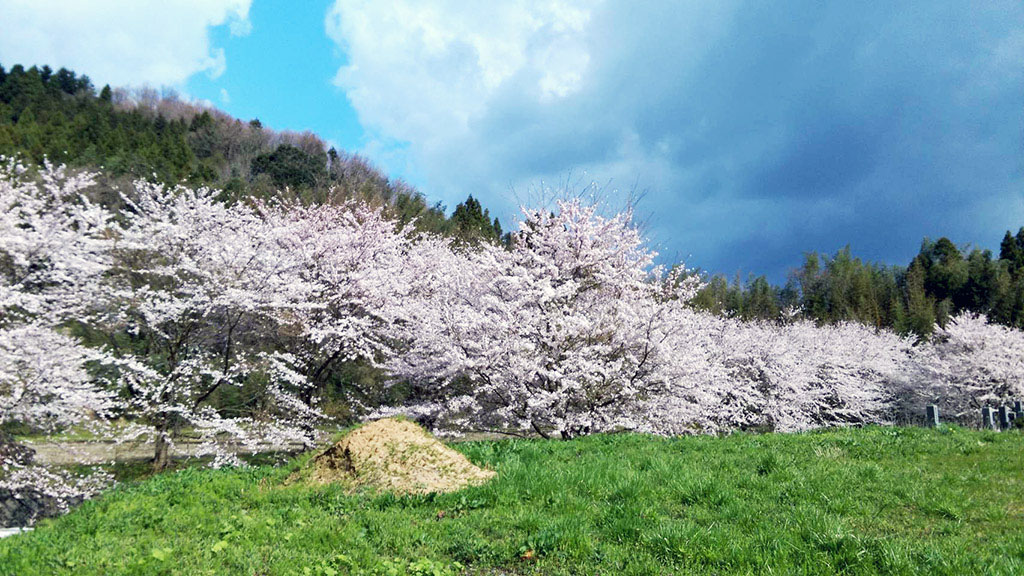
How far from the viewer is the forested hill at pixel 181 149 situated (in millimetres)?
45719

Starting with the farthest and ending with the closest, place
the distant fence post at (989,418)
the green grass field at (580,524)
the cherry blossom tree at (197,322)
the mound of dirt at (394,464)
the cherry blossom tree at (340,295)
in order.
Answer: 1. the cherry blossom tree at (340,295)
2. the distant fence post at (989,418)
3. the cherry blossom tree at (197,322)
4. the mound of dirt at (394,464)
5. the green grass field at (580,524)

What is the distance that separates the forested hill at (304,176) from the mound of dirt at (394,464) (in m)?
31.1

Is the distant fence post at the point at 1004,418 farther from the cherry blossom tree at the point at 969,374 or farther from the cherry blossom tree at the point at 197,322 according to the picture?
the cherry blossom tree at the point at 197,322

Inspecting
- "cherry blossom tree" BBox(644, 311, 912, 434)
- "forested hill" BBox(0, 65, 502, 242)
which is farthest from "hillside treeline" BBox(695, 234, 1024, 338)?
"forested hill" BBox(0, 65, 502, 242)

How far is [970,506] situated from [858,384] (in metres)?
29.5

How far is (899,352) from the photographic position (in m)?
42.2

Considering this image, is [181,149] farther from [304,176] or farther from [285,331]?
[285,331]

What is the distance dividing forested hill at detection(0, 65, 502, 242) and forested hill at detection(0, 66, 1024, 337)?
17 cm

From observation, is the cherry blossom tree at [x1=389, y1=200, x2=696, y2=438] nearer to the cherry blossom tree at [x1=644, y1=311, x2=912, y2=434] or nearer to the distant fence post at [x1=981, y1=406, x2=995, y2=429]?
the cherry blossom tree at [x1=644, y1=311, x2=912, y2=434]

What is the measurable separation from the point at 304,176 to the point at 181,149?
554 inches

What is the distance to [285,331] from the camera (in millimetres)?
18109

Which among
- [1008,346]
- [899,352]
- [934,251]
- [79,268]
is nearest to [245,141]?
[79,268]

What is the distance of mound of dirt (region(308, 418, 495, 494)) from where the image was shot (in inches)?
278

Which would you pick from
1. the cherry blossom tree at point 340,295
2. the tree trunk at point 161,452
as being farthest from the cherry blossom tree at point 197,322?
the cherry blossom tree at point 340,295
